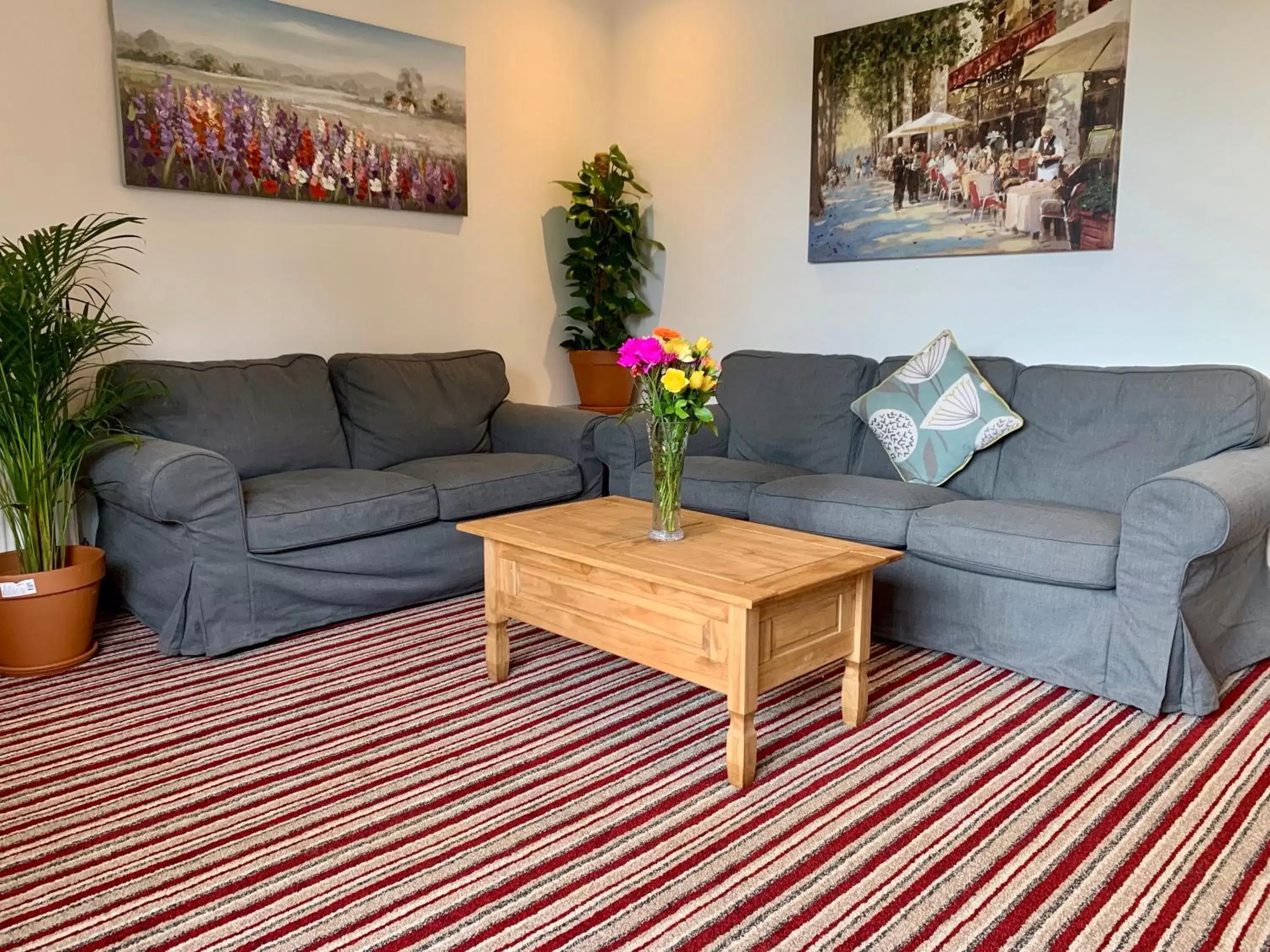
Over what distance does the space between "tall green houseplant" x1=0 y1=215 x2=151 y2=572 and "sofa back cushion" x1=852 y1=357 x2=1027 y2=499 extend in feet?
8.34

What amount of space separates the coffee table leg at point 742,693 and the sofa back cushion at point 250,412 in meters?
2.00

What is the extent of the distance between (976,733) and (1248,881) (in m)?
0.69

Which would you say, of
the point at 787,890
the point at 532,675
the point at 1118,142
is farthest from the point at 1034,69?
the point at 787,890

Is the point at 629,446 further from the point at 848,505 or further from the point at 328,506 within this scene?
the point at 328,506

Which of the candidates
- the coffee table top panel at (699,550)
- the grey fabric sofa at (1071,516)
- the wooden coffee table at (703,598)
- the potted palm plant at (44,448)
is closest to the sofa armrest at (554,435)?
the grey fabric sofa at (1071,516)

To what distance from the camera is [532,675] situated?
108 inches

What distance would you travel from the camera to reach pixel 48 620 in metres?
2.71

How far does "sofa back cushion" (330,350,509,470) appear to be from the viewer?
374cm

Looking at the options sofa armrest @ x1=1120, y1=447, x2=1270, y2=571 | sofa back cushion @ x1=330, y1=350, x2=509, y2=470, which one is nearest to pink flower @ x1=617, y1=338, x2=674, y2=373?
sofa armrest @ x1=1120, y1=447, x2=1270, y2=571

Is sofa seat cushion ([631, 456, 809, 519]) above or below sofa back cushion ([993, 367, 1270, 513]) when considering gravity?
below

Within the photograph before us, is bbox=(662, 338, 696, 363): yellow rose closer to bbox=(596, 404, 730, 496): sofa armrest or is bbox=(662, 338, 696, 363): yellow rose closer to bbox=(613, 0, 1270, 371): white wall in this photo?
bbox=(596, 404, 730, 496): sofa armrest

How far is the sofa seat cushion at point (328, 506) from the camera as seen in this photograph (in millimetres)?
2918

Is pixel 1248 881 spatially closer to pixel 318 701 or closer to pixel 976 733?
pixel 976 733

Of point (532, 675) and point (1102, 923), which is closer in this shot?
point (1102, 923)
